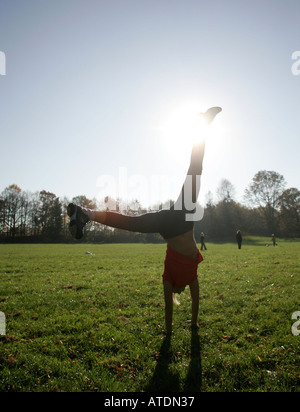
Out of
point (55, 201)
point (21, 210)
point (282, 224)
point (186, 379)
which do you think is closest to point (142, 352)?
point (186, 379)

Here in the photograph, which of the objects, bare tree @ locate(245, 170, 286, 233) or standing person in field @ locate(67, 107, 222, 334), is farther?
bare tree @ locate(245, 170, 286, 233)

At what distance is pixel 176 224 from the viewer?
4.01 m

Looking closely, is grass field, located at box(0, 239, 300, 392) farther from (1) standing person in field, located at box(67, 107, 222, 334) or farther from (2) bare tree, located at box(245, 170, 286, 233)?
(2) bare tree, located at box(245, 170, 286, 233)

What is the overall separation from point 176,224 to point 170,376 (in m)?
2.10

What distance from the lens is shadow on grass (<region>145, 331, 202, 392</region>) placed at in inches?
118

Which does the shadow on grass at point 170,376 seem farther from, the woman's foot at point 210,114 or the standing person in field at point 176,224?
the woman's foot at point 210,114

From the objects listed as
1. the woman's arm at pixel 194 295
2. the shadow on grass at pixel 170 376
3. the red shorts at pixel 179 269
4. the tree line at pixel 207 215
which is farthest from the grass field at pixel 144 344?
the tree line at pixel 207 215

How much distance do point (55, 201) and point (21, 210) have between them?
12615mm

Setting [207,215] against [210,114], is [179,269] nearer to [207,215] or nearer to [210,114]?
[210,114]

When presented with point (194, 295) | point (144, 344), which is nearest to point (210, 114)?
point (194, 295)

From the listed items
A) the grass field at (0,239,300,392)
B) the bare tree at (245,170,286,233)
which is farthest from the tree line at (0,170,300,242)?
the grass field at (0,239,300,392)

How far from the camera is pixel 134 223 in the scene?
3.62m

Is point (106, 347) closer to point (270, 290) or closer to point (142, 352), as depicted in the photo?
point (142, 352)

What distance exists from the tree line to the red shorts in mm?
53106
